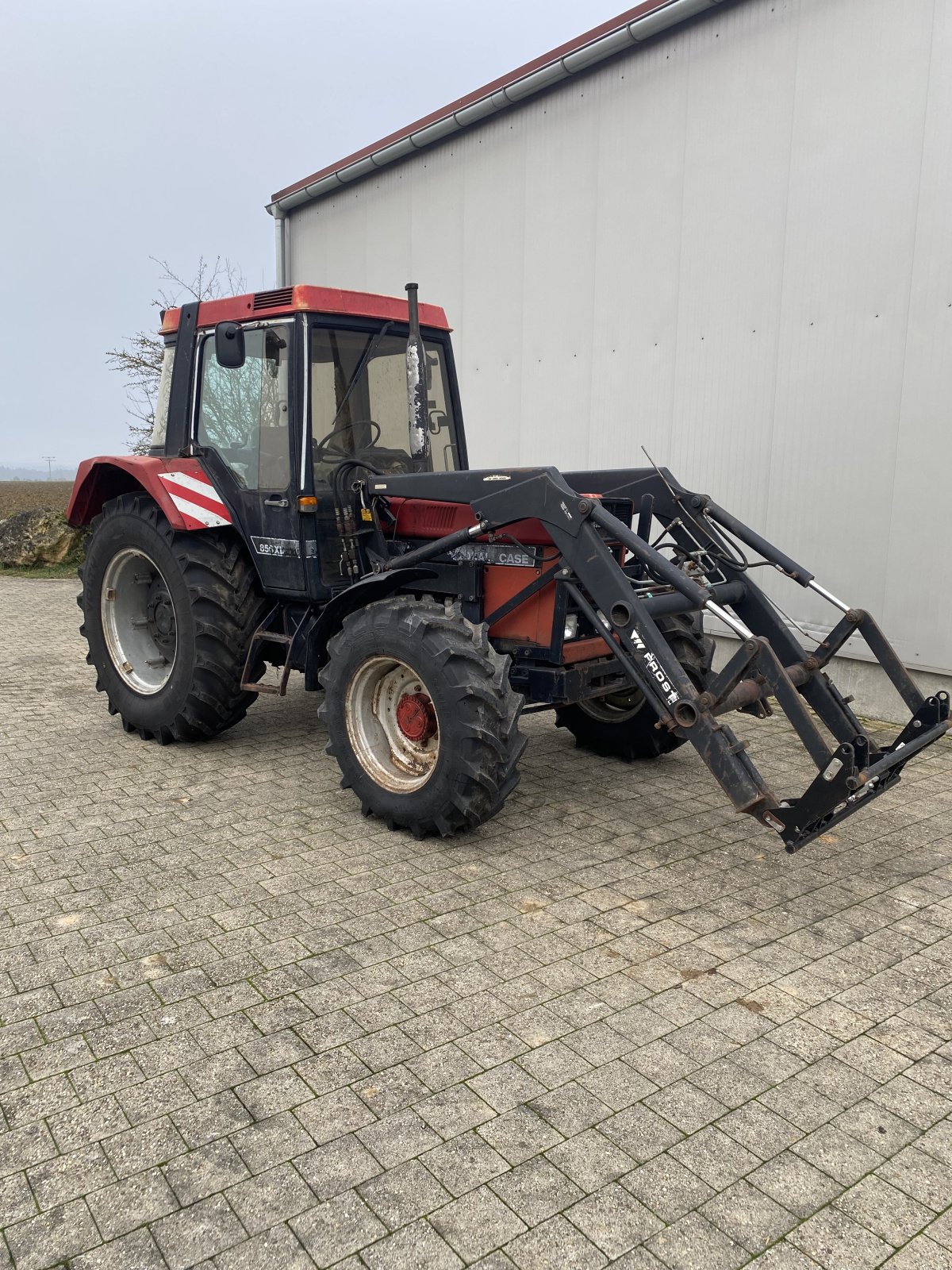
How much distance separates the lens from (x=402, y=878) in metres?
4.18

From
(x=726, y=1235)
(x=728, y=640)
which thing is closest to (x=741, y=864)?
(x=726, y=1235)

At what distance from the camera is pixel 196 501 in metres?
5.58

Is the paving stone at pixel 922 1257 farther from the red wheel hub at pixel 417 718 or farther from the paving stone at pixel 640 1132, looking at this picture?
the red wheel hub at pixel 417 718

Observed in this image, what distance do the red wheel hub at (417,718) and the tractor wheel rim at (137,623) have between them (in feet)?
6.45

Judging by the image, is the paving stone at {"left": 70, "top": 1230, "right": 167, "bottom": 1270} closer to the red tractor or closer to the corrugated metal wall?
the red tractor

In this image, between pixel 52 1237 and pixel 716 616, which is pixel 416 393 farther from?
pixel 52 1237

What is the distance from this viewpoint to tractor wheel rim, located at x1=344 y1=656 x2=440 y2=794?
15.6 feet

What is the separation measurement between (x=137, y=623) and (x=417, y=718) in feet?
8.35

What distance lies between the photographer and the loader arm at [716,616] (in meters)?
3.82

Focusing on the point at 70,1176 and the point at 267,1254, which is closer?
the point at 267,1254

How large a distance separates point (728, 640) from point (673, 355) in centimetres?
226

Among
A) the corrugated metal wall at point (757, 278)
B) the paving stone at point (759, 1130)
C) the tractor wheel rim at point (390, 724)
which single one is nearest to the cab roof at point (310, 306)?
the tractor wheel rim at point (390, 724)

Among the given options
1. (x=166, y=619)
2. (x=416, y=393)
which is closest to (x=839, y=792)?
(x=416, y=393)

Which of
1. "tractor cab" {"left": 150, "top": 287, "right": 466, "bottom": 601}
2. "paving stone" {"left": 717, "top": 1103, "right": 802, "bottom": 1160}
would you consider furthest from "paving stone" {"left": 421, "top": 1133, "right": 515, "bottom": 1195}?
"tractor cab" {"left": 150, "top": 287, "right": 466, "bottom": 601}
